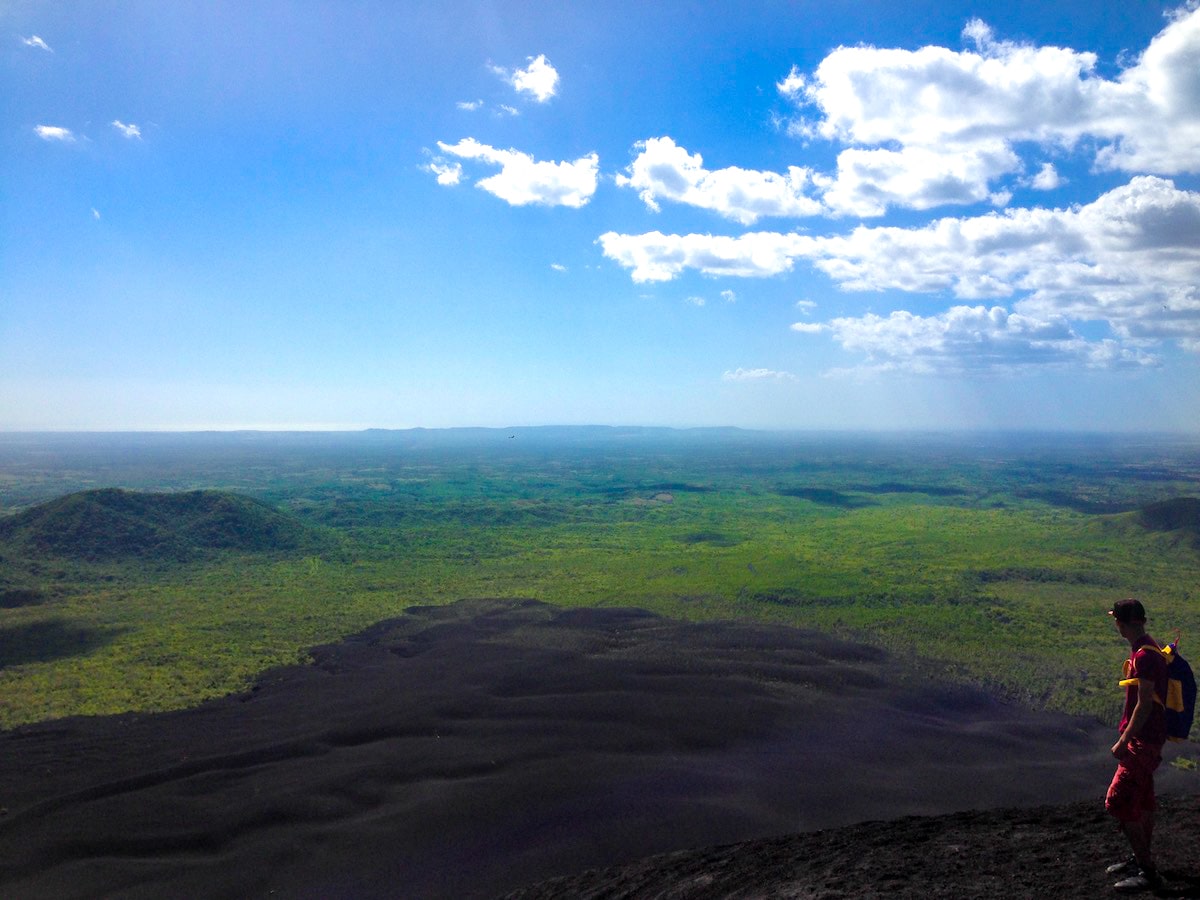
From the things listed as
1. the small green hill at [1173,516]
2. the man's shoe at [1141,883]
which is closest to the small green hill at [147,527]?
the man's shoe at [1141,883]

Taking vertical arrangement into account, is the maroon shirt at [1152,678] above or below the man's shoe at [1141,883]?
above

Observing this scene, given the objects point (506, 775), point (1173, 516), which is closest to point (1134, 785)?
point (506, 775)

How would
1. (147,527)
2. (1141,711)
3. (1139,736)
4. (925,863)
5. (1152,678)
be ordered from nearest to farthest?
(1141,711) → (1152,678) → (1139,736) → (925,863) → (147,527)

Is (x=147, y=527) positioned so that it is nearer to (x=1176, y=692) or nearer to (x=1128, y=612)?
(x=1128, y=612)

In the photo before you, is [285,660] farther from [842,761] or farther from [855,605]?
[855,605]

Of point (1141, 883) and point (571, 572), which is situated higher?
point (1141, 883)

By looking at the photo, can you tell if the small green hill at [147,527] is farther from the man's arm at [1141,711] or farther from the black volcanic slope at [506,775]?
the man's arm at [1141,711]
